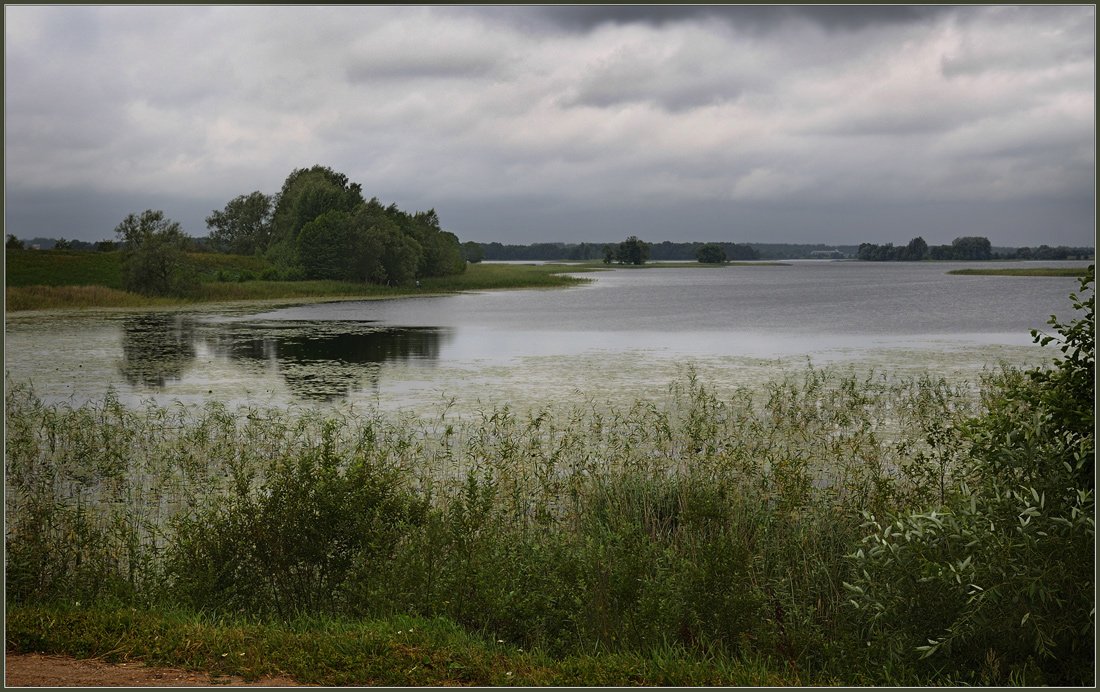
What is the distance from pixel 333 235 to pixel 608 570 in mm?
60319

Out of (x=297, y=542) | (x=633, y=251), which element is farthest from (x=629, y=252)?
(x=297, y=542)

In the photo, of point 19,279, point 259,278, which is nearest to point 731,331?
point 19,279

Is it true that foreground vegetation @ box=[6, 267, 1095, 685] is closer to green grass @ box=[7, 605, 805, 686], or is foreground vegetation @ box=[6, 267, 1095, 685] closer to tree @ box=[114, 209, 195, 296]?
green grass @ box=[7, 605, 805, 686]

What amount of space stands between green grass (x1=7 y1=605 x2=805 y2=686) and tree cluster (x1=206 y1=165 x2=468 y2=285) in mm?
59871

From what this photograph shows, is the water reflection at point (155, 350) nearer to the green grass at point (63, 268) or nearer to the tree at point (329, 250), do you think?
the green grass at point (63, 268)

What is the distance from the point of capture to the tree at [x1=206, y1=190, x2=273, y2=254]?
77.8 metres

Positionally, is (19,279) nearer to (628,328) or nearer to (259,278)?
(259,278)

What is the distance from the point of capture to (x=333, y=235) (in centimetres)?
6538

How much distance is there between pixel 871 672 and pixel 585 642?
2094 mm

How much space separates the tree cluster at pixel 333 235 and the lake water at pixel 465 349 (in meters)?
15.7

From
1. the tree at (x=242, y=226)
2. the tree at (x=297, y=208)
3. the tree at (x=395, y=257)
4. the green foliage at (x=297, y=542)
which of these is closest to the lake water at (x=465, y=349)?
the green foliage at (x=297, y=542)

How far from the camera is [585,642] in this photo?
719 centimetres

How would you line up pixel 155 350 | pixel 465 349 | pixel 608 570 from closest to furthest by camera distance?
pixel 608 570, pixel 155 350, pixel 465 349

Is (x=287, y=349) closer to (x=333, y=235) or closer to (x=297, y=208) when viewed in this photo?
(x=333, y=235)
